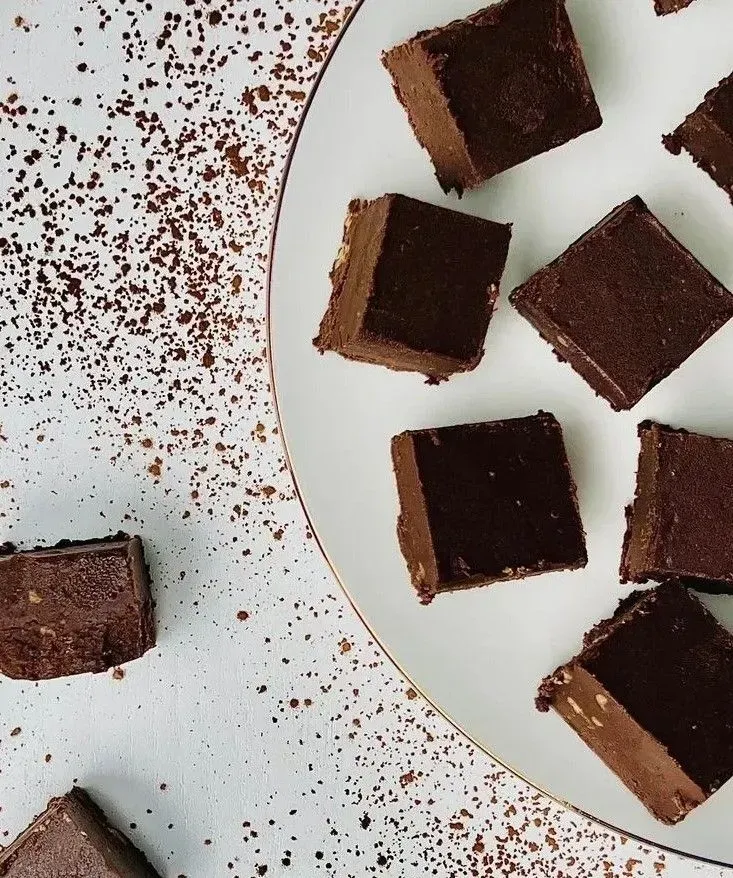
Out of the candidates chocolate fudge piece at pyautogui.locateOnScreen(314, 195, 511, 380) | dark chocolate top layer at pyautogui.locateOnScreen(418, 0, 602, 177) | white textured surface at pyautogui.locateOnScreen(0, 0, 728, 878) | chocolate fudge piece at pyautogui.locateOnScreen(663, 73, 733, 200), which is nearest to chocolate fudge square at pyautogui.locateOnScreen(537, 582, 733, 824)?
white textured surface at pyautogui.locateOnScreen(0, 0, 728, 878)

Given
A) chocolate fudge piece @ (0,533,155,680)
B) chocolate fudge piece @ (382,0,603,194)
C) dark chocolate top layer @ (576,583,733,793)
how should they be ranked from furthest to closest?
chocolate fudge piece @ (0,533,155,680), dark chocolate top layer @ (576,583,733,793), chocolate fudge piece @ (382,0,603,194)

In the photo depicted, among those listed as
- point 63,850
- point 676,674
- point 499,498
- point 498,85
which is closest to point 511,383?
point 499,498

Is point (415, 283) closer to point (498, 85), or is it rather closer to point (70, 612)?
point (498, 85)

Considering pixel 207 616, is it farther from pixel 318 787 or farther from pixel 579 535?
pixel 579 535

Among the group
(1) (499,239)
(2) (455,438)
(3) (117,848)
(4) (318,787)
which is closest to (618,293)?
(1) (499,239)

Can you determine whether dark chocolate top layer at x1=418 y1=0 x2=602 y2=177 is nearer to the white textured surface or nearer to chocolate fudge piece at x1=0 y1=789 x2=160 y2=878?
the white textured surface

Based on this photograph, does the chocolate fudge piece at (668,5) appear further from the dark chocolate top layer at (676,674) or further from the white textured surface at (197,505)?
the dark chocolate top layer at (676,674)
